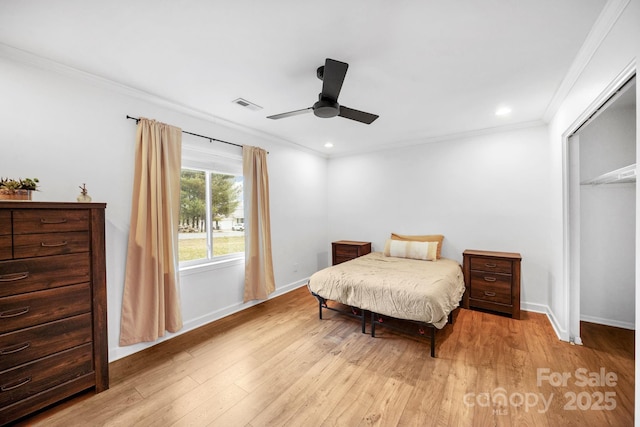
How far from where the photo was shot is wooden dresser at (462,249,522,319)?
3145 millimetres

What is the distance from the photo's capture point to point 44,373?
171cm

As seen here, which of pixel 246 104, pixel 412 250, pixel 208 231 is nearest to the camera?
pixel 246 104

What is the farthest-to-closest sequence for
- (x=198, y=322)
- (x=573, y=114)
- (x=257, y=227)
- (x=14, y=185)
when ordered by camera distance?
(x=257, y=227) < (x=198, y=322) < (x=573, y=114) < (x=14, y=185)

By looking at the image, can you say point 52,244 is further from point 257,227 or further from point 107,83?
point 257,227

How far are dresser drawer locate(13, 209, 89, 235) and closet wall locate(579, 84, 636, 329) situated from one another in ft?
15.8

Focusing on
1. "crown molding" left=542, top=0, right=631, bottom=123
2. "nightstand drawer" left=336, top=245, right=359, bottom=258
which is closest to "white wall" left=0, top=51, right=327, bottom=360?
"nightstand drawer" left=336, top=245, right=359, bottom=258

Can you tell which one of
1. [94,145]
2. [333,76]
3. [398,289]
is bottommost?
[398,289]

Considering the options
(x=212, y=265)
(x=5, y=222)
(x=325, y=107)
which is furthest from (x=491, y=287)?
(x=5, y=222)

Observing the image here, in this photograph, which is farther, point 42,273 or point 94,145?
point 94,145

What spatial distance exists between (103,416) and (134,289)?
1034 millimetres

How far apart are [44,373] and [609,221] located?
17.7 ft

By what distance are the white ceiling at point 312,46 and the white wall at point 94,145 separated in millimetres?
185

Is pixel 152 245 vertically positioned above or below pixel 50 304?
above

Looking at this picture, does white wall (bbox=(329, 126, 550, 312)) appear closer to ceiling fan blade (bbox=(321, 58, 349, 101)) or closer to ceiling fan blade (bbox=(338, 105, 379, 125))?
ceiling fan blade (bbox=(338, 105, 379, 125))
